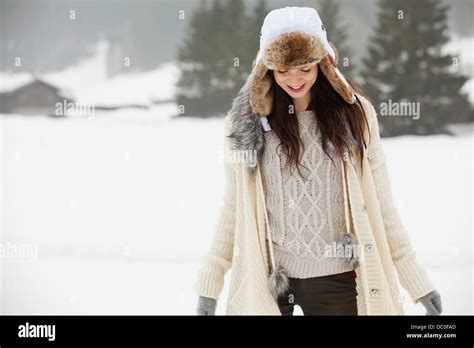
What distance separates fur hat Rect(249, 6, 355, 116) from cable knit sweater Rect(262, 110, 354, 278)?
0.38ft

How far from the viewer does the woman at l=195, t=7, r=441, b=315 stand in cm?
170

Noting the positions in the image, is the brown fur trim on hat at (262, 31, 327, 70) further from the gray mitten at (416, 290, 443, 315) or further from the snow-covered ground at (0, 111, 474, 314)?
the snow-covered ground at (0, 111, 474, 314)

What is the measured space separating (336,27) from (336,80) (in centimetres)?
→ 334

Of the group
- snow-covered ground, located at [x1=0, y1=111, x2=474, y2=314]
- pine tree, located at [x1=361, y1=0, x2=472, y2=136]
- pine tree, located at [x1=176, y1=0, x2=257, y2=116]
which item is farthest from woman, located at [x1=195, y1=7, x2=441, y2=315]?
pine tree, located at [x1=361, y1=0, x2=472, y2=136]

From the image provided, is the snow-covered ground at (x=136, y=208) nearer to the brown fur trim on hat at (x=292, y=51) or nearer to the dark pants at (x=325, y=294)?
the dark pants at (x=325, y=294)

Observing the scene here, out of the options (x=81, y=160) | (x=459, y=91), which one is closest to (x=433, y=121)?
(x=459, y=91)

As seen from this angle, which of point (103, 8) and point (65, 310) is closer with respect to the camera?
point (65, 310)

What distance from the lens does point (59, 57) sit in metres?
5.31

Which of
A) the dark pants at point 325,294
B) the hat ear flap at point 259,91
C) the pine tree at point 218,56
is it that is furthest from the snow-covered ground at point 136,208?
the hat ear flap at point 259,91

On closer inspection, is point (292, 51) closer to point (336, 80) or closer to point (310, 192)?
point (336, 80)

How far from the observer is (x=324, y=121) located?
173cm

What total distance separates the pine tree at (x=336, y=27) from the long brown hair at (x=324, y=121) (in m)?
3.19
